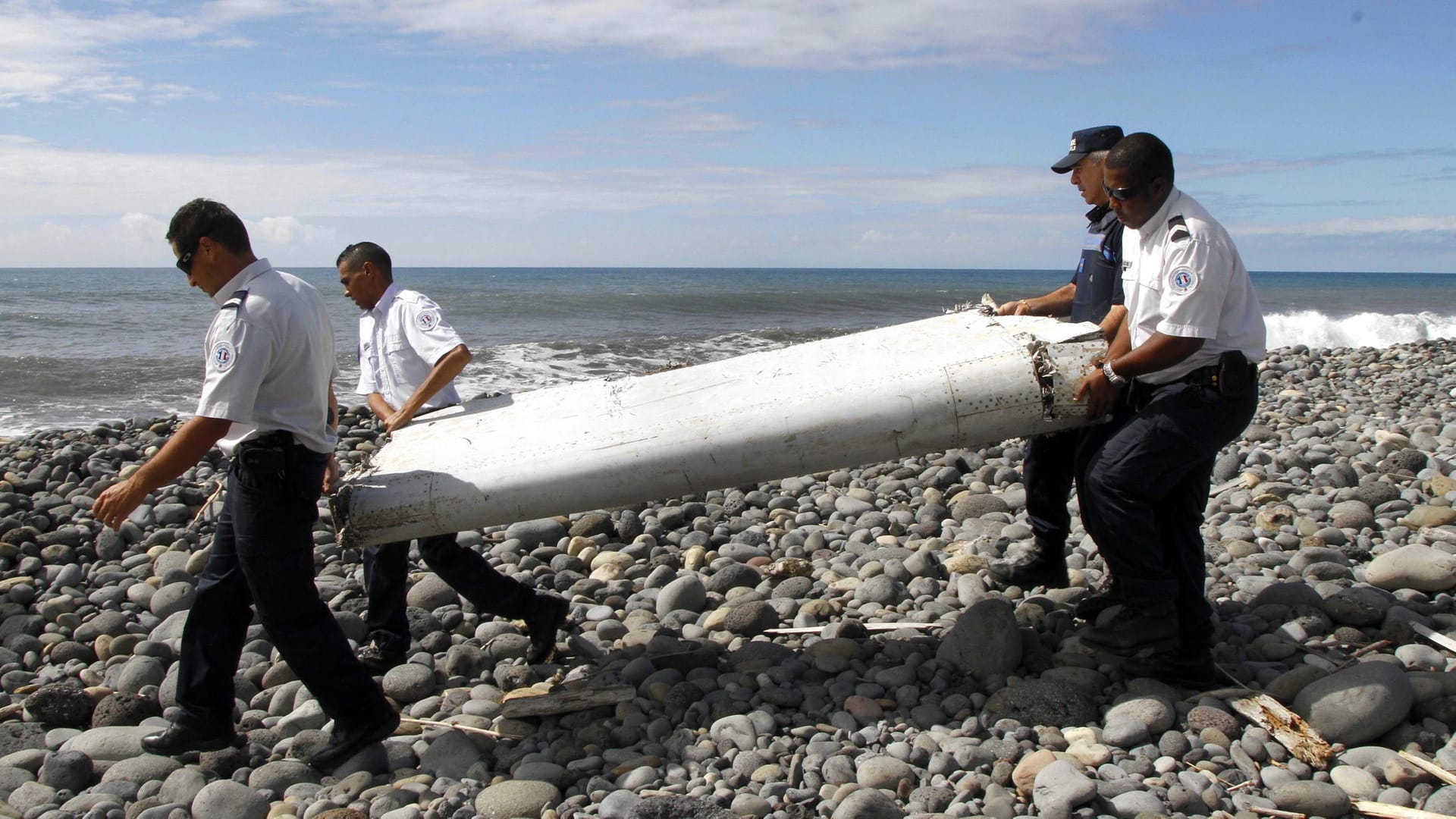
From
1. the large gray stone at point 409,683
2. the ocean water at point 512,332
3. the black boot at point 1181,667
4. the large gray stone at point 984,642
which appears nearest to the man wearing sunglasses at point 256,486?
the large gray stone at point 409,683

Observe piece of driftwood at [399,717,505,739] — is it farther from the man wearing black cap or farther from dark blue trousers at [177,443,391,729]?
the man wearing black cap

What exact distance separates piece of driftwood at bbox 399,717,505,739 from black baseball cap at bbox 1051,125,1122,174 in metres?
3.11

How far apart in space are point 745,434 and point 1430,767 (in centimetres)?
237

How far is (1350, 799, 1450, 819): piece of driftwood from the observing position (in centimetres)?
297

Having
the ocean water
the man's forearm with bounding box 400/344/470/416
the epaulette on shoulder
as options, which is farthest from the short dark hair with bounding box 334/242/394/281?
the ocean water

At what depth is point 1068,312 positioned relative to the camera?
455 cm

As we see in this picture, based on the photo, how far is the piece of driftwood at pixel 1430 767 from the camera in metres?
3.15

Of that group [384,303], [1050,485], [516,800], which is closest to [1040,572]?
[1050,485]

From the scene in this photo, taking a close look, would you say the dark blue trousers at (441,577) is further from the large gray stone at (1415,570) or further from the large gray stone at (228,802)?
the large gray stone at (1415,570)

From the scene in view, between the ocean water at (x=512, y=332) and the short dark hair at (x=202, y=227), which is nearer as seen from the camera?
the short dark hair at (x=202, y=227)

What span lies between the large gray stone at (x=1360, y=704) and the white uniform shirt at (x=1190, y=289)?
3.61 ft

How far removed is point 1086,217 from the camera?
4.48 m

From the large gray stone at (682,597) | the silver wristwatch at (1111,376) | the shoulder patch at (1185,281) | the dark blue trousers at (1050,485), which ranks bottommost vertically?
the large gray stone at (682,597)

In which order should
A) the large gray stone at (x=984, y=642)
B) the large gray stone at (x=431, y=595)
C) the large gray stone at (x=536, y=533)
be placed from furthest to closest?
1. the large gray stone at (x=536, y=533)
2. the large gray stone at (x=431, y=595)
3. the large gray stone at (x=984, y=642)
